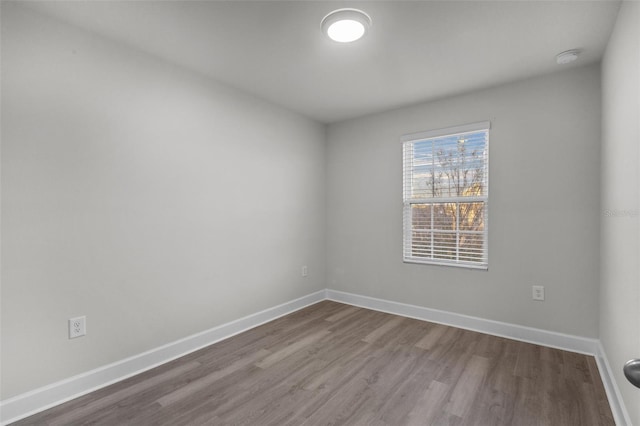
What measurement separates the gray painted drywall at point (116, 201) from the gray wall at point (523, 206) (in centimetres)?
146

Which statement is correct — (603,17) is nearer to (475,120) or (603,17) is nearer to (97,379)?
(475,120)

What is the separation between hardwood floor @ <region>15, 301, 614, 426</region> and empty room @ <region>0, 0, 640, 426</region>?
0.02m

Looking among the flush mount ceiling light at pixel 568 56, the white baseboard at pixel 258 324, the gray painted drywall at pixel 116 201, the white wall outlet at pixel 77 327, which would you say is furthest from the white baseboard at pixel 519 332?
the white wall outlet at pixel 77 327

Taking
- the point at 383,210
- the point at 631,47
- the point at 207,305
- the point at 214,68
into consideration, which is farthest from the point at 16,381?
the point at 631,47

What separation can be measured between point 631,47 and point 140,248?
3.28 meters

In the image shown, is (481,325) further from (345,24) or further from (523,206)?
Answer: (345,24)

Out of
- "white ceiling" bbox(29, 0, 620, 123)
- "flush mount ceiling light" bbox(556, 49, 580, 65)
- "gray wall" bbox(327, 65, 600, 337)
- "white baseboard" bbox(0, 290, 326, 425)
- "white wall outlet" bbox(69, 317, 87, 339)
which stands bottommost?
"white baseboard" bbox(0, 290, 326, 425)

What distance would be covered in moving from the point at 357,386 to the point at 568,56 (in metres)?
2.91

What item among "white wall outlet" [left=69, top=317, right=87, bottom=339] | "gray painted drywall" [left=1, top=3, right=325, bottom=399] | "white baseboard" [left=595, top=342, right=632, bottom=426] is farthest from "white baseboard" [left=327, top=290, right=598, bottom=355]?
"white wall outlet" [left=69, top=317, right=87, bottom=339]

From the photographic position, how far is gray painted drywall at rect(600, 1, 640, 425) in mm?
1542

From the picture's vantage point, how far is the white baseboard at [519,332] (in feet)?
6.41

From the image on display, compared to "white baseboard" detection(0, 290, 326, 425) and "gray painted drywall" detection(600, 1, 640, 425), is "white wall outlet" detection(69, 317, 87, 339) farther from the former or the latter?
"gray painted drywall" detection(600, 1, 640, 425)

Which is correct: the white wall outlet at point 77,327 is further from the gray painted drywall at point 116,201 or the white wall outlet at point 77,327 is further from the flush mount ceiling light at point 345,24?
the flush mount ceiling light at point 345,24

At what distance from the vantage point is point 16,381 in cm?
183
